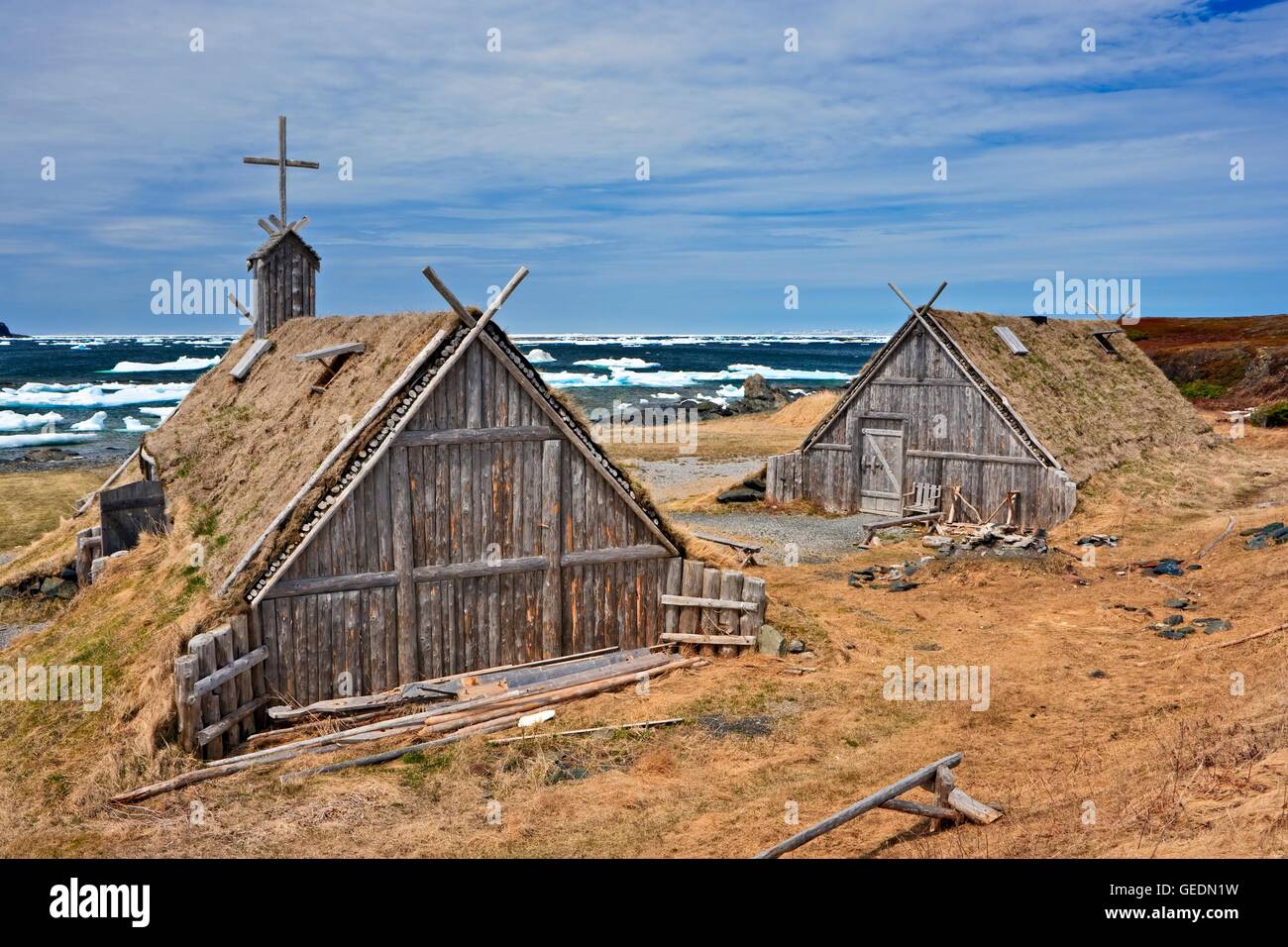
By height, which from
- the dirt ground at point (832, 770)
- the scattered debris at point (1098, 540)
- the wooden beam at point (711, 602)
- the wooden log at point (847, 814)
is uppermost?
the wooden beam at point (711, 602)

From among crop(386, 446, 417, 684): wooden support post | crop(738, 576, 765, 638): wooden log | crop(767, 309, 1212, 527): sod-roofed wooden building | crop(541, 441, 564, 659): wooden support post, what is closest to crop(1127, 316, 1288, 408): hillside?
crop(767, 309, 1212, 527): sod-roofed wooden building

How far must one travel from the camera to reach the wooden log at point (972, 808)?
31.3ft

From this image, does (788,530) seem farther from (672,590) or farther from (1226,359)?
(1226,359)

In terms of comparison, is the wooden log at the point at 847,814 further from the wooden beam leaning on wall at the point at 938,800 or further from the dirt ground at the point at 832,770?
the dirt ground at the point at 832,770

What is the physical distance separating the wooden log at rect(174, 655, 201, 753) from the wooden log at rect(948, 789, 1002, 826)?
859 centimetres

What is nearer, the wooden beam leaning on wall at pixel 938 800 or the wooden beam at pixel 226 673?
the wooden beam leaning on wall at pixel 938 800

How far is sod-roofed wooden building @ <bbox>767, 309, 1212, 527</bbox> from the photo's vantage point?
26.7 metres

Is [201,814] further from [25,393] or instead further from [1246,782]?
[25,393]

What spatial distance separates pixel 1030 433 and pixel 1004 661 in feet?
38.3

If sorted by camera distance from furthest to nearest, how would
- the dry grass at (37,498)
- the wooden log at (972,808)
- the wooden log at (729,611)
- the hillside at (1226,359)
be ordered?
the hillside at (1226,359), the dry grass at (37,498), the wooden log at (729,611), the wooden log at (972,808)

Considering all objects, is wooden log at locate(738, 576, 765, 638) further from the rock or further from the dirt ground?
the dirt ground

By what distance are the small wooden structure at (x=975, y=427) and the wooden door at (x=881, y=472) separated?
0.11 feet

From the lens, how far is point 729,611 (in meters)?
15.9

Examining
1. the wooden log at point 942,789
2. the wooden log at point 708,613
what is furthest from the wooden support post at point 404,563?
the wooden log at point 942,789
